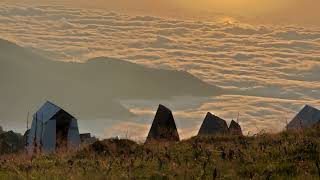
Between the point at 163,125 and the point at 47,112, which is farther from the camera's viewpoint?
the point at 47,112

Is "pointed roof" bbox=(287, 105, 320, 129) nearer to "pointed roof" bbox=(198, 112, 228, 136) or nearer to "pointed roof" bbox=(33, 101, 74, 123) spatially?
"pointed roof" bbox=(198, 112, 228, 136)

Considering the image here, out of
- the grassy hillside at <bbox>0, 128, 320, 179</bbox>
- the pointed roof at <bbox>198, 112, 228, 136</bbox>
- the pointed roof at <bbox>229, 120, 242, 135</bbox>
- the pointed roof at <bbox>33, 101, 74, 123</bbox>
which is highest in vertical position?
the pointed roof at <bbox>33, 101, 74, 123</bbox>

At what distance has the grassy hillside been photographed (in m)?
12.1

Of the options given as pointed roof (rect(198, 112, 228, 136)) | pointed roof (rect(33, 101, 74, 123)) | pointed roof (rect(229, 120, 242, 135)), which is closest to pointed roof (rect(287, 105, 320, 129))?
pointed roof (rect(229, 120, 242, 135))

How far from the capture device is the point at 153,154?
640 inches

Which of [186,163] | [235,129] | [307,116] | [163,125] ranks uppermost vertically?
[307,116]

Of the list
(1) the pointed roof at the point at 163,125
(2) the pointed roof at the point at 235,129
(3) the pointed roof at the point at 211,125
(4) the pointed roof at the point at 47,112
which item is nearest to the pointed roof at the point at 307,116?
(2) the pointed roof at the point at 235,129

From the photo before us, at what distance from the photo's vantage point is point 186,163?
13719 mm

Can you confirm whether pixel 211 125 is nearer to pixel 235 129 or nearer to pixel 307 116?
pixel 235 129

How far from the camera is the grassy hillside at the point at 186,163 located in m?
12.1

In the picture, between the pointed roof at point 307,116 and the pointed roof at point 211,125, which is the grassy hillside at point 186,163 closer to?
the pointed roof at point 211,125

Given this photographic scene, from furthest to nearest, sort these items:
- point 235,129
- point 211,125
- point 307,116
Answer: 1. point 307,116
2. point 211,125
3. point 235,129

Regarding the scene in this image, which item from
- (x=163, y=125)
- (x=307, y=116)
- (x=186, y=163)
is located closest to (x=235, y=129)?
(x=163, y=125)

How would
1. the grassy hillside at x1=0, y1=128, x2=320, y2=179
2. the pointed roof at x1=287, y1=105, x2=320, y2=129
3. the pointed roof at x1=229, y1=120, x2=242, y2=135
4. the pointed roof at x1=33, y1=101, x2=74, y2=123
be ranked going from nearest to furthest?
the grassy hillside at x1=0, y1=128, x2=320, y2=179
the pointed roof at x1=229, y1=120, x2=242, y2=135
the pointed roof at x1=287, y1=105, x2=320, y2=129
the pointed roof at x1=33, y1=101, x2=74, y2=123
